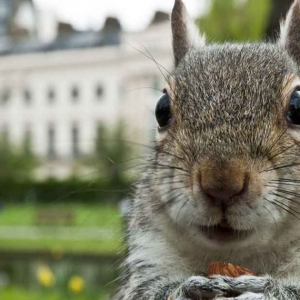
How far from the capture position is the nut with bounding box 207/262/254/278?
143 cm

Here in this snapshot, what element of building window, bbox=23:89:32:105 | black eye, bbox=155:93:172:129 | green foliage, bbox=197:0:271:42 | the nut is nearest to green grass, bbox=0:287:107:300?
black eye, bbox=155:93:172:129

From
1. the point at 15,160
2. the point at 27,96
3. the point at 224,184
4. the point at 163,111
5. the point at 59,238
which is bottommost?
the point at 15,160

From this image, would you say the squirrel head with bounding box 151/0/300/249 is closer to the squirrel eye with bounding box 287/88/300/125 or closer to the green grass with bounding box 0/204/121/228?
the squirrel eye with bounding box 287/88/300/125

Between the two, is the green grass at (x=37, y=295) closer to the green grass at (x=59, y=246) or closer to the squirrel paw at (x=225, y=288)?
the squirrel paw at (x=225, y=288)

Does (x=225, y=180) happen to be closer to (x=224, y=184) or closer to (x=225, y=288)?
(x=224, y=184)

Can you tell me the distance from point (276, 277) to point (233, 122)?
40 centimetres

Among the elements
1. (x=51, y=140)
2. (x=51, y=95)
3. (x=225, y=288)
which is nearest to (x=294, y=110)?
(x=225, y=288)

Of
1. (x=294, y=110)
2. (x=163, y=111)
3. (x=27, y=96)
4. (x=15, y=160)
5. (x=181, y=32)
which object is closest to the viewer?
(x=294, y=110)

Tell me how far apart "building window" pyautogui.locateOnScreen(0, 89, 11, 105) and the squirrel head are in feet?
125

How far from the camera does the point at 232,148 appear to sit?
55.6 inches

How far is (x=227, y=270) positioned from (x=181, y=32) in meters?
0.85

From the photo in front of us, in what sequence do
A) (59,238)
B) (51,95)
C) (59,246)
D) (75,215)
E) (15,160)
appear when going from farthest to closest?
(51,95) → (15,160) → (75,215) → (59,238) → (59,246)

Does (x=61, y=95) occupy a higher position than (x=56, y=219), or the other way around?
(x=61, y=95)

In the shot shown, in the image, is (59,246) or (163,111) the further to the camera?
(59,246)
